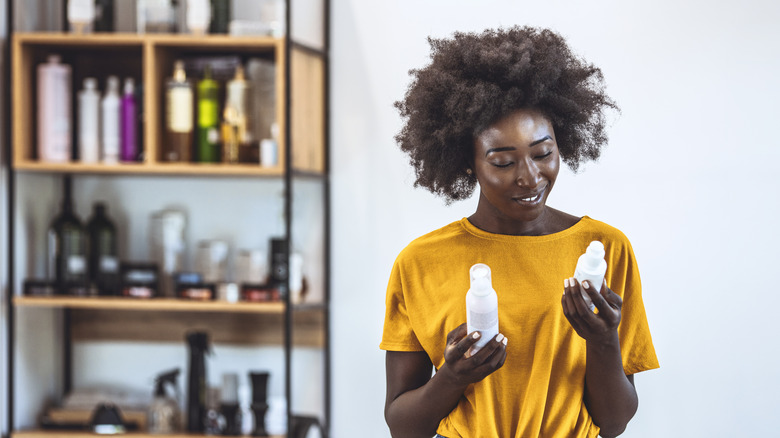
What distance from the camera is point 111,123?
2062 millimetres

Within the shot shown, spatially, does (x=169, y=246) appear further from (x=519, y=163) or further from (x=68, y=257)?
(x=519, y=163)

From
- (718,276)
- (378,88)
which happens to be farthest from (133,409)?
(718,276)

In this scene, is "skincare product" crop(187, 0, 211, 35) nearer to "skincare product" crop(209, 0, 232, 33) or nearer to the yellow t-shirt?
"skincare product" crop(209, 0, 232, 33)

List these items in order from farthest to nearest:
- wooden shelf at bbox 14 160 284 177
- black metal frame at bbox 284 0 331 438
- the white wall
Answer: wooden shelf at bbox 14 160 284 177 < black metal frame at bbox 284 0 331 438 < the white wall

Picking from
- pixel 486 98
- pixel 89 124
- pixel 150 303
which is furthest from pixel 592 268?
pixel 89 124

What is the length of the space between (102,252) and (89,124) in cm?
36

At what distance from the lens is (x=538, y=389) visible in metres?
0.91

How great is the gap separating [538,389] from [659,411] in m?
0.42

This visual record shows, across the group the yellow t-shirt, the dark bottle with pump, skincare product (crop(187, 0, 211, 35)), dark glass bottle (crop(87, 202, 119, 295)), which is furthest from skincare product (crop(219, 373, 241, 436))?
the yellow t-shirt

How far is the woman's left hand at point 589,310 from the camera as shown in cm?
79

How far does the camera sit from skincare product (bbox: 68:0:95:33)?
204cm

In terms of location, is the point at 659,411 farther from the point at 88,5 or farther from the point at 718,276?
the point at 88,5

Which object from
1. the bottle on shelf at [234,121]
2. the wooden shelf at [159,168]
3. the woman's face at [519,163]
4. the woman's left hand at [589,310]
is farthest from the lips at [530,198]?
the bottle on shelf at [234,121]

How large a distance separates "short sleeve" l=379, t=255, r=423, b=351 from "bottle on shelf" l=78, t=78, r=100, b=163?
1.38 m
